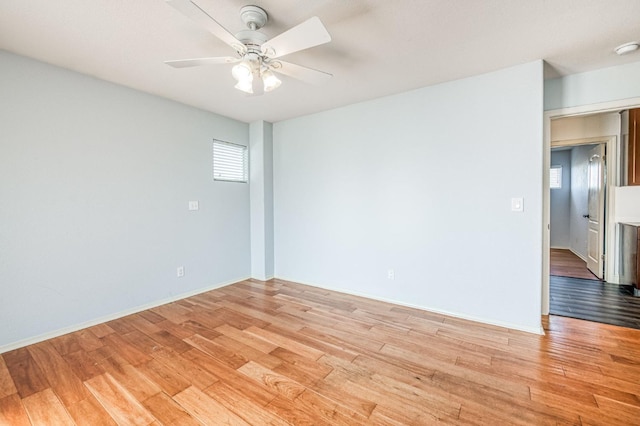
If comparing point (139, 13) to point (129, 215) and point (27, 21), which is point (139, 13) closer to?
point (27, 21)

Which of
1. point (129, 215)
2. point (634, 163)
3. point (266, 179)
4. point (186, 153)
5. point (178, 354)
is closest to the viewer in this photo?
point (178, 354)

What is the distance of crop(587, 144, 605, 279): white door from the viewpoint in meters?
4.14

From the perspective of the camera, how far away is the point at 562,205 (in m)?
6.77

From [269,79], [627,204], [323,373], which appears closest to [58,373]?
[323,373]

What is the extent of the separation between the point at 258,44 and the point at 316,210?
8.09ft

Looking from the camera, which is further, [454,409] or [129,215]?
[129,215]

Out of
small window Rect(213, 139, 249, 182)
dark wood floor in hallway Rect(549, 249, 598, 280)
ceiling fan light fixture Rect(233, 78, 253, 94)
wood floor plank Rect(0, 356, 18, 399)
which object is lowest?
wood floor plank Rect(0, 356, 18, 399)

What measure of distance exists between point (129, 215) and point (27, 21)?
1.79 m

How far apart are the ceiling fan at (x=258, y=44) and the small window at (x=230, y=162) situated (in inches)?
78.6

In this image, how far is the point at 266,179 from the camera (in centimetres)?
432

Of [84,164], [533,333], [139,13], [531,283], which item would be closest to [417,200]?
[531,283]

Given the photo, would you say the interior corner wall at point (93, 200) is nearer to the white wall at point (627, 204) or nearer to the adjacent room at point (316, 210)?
the adjacent room at point (316, 210)

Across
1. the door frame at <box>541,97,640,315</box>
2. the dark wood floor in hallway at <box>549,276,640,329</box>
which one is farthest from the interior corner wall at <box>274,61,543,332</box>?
the dark wood floor in hallway at <box>549,276,640,329</box>

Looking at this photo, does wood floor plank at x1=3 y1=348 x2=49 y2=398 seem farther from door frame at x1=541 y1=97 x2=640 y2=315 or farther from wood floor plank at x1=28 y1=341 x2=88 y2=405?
door frame at x1=541 y1=97 x2=640 y2=315
